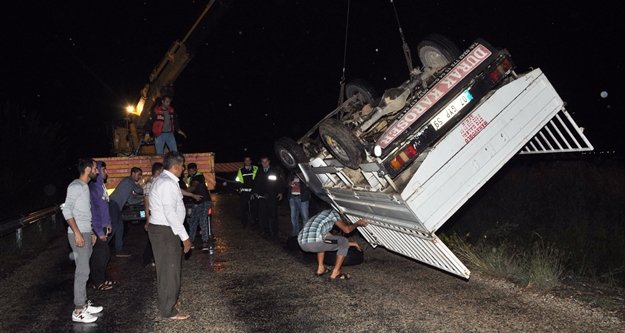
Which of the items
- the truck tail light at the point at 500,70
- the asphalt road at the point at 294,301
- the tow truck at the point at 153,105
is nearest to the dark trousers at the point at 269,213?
the tow truck at the point at 153,105

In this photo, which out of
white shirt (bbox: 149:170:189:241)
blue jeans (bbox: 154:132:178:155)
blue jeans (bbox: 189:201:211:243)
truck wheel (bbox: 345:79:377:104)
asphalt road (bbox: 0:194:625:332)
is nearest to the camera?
asphalt road (bbox: 0:194:625:332)

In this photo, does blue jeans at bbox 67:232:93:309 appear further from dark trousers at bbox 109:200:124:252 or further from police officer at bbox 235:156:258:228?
police officer at bbox 235:156:258:228

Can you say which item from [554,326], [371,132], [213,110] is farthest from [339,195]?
[213,110]

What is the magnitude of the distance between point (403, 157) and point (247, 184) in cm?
677

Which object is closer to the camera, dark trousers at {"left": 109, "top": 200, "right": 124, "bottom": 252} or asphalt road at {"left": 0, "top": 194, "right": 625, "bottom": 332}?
asphalt road at {"left": 0, "top": 194, "right": 625, "bottom": 332}

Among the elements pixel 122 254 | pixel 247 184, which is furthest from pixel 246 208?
pixel 122 254

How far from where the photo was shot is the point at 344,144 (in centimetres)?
559

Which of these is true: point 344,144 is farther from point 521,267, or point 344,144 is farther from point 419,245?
point 521,267

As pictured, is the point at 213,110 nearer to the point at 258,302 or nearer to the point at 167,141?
the point at 167,141

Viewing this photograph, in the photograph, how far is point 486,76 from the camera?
5.60m

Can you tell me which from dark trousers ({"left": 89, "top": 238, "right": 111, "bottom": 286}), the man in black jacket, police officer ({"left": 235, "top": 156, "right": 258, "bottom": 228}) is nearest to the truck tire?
the man in black jacket

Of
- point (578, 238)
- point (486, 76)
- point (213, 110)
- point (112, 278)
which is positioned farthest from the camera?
point (213, 110)

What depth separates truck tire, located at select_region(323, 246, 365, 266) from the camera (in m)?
7.64

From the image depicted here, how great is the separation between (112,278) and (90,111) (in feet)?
92.4
